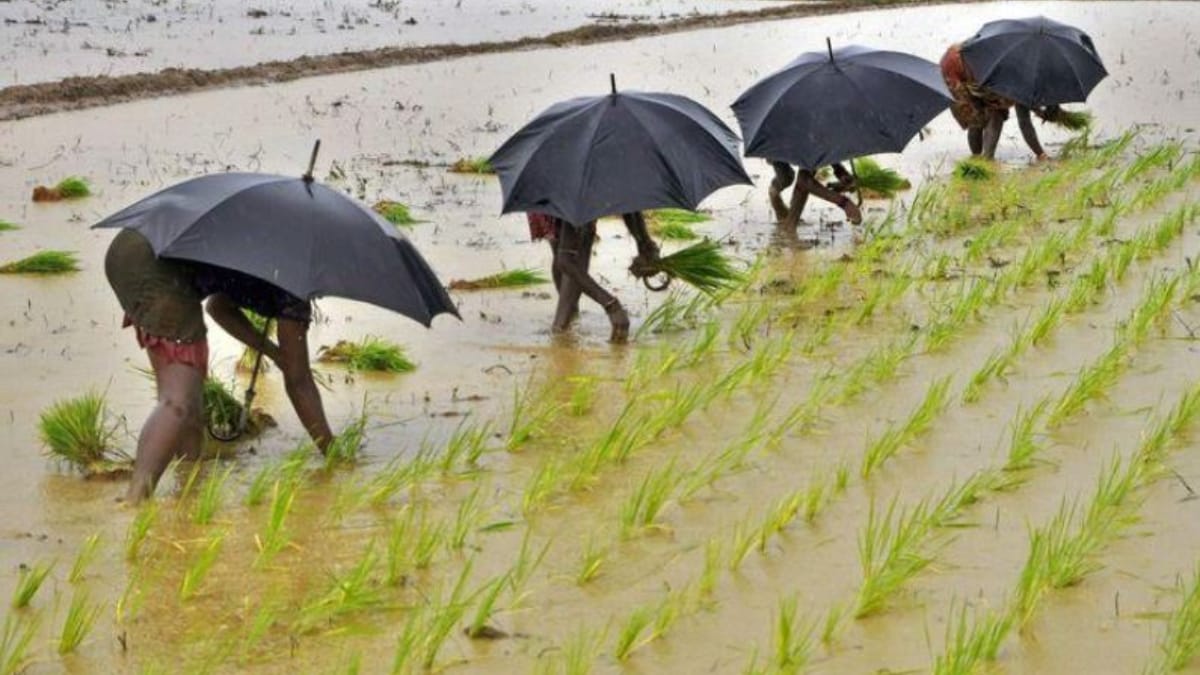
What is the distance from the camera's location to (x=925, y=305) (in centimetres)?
804

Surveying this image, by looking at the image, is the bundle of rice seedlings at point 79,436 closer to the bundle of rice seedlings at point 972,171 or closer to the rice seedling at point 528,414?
the rice seedling at point 528,414

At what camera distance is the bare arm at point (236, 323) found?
5.54m

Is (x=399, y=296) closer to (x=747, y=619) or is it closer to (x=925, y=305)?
(x=747, y=619)

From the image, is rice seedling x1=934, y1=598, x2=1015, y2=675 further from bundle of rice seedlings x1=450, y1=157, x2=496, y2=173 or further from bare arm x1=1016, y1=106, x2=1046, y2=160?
bare arm x1=1016, y1=106, x2=1046, y2=160

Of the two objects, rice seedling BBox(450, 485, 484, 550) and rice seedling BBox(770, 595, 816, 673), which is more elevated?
rice seedling BBox(770, 595, 816, 673)

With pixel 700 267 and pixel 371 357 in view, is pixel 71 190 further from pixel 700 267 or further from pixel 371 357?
pixel 700 267

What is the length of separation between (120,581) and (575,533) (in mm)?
1173

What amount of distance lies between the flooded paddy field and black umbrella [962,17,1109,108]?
3.83ft

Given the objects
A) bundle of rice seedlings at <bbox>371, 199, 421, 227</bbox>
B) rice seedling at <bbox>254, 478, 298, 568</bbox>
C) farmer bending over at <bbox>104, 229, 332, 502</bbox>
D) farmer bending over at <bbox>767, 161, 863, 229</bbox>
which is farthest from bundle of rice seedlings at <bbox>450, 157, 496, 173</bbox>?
rice seedling at <bbox>254, 478, 298, 568</bbox>

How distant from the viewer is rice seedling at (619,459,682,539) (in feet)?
16.4

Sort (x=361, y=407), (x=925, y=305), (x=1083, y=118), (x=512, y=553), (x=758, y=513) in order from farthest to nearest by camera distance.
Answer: (x=1083, y=118)
(x=925, y=305)
(x=361, y=407)
(x=758, y=513)
(x=512, y=553)

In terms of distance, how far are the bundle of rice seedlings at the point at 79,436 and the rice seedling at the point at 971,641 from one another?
2.47 meters

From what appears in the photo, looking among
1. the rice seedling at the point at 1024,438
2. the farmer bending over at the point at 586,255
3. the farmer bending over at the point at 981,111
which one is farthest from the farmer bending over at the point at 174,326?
the farmer bending over at the point at 981,111

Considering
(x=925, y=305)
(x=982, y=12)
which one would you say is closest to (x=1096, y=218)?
(x=925, y=305)
